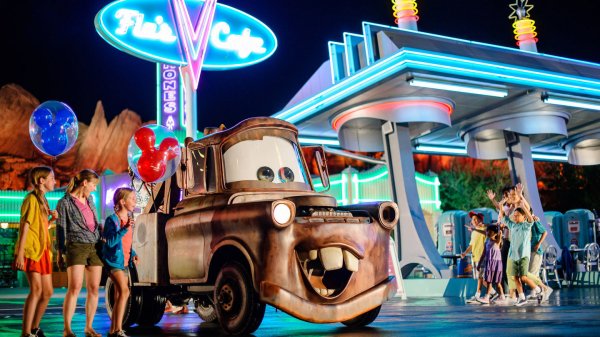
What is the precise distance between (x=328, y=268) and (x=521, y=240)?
209 inches

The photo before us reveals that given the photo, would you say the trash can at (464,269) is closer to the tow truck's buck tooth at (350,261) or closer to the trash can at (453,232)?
the trash can at (453,232)

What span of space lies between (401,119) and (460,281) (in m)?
4.30

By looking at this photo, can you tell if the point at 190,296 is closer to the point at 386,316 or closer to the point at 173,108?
the point at 386,316

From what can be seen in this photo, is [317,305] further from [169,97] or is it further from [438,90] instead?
[169,97]

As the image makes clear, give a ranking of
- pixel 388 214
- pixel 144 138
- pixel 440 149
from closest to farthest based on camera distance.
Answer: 1. pixel 388 214
2. pixel 144 138
3. pixel 440 149

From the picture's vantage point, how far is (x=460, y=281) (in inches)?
642

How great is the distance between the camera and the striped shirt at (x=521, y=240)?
11.9 meters

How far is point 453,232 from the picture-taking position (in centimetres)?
2688

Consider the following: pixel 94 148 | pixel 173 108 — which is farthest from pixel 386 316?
pixel 94 148

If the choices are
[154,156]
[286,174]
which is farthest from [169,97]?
[286,174]

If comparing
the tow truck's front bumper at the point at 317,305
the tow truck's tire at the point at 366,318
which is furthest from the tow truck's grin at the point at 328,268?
the tow truck's tire at the point at 366,318

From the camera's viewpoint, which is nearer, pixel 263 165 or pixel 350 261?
pixel 350 261

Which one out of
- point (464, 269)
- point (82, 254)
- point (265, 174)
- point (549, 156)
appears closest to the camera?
point (82, 254)

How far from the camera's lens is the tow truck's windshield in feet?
27.9
